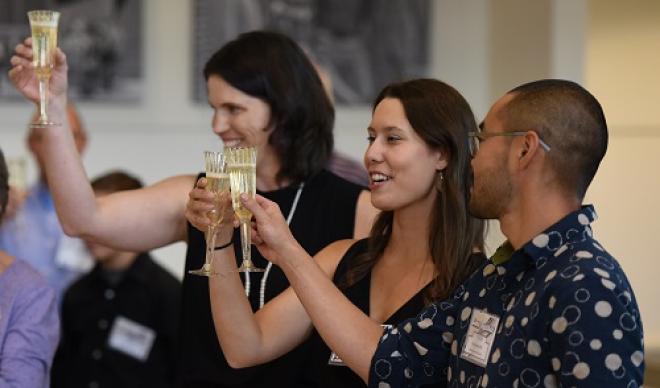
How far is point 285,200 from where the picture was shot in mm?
3301

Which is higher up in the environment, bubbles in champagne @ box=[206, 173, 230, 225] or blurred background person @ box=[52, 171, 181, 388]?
bubbles in champagne @ box=[206, 173, 230, 225]

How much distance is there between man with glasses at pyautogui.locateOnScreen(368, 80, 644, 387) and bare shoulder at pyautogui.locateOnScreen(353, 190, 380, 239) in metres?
0.88

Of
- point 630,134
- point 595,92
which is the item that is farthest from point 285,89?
point 595,92

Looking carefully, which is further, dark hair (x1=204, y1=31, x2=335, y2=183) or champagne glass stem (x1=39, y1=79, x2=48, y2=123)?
dark hair (x1=204, y1=31, x2=335, y2=183)

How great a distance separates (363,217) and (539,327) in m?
1.27

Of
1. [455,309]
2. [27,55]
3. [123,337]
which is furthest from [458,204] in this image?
[123,337]

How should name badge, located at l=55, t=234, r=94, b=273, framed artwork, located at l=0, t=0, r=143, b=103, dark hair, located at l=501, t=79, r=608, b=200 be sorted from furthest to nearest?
framed artwork, located at l=0, t=0, r=143, b=103 < name badge, located at l=55, t=234, r=94, b=273 < dark hair, located at l=501, t=79, r=608, b=200

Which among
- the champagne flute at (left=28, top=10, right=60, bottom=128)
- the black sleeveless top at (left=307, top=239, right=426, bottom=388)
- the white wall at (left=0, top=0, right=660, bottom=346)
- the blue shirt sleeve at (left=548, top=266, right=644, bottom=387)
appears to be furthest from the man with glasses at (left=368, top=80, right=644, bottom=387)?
the white wall at (left=0, top=0, right=660, bottom=346)

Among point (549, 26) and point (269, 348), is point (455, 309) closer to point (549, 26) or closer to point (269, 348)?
point (269, 348)

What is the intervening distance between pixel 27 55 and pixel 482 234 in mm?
1165

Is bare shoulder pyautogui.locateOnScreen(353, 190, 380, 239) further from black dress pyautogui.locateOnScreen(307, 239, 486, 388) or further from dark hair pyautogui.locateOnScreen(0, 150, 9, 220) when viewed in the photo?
dark hair pyautogui.locateOnScreen(0, 150, 9, 220)

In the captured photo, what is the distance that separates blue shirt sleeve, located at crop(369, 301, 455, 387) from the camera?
243 cm

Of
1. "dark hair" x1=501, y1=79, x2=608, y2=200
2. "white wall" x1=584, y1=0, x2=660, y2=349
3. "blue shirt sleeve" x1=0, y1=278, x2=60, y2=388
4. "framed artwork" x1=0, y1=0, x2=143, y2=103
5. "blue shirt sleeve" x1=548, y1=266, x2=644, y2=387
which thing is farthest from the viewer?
"white wall" x1=584, y1=0, x2=660, y2=349

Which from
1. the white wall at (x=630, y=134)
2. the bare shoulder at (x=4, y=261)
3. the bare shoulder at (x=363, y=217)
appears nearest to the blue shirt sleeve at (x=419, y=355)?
the bare shoulder at (x=363, y=217)
